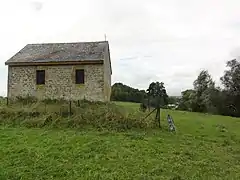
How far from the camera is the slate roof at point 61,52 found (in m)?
25.5

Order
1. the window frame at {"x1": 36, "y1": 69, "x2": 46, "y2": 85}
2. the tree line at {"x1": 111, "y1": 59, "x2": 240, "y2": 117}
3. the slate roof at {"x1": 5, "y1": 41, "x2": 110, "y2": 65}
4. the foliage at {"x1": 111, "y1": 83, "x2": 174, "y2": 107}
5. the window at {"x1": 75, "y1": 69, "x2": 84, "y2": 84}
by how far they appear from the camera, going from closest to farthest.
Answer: the window at {"x1": 75, "y1": 69, "x2": 84, "y2": 84} < the slate roof at {"x1": 5, "y1": 41, "x2": 110, "y2": 65} < the window frame at {"x1": 36, "y1": 69, "x2": 46, "y2": 85} < the tree line at {"x1": 111, "y1": 59, "x2": 240, "y2": 117} < the foliage at {"x1": 111, "y1": 83, "x2": 174, "y2": 107}

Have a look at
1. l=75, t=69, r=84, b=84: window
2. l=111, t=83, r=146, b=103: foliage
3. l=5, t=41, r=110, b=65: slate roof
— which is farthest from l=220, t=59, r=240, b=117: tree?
l=75, t=69, r=84, b=84: window

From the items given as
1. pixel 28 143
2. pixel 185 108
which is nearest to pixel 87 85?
pixel 28 143

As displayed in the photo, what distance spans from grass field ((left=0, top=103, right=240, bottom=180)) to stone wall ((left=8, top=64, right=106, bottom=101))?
8.11 m

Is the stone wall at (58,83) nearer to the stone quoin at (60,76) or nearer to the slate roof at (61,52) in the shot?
the stone quoin at (60,76)

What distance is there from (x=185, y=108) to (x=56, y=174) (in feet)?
146

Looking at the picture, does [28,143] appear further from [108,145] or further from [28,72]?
[28,72]

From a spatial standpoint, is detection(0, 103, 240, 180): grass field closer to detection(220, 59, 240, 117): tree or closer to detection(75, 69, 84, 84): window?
detection(75, 69, 84, 84): window

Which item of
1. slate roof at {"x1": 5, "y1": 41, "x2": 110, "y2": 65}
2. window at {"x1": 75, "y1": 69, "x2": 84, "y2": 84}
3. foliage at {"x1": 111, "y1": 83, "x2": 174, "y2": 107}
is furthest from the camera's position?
foliage at {"x1": 111, "y1": 83, "x2": 174, "y2": 107}

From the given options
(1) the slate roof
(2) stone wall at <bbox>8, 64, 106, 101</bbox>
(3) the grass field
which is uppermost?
(1) the slate roof

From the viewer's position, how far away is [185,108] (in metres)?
52.2

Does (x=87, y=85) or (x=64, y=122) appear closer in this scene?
(x=64, y=122)

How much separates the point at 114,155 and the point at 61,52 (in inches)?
663

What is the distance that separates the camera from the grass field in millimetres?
9750
